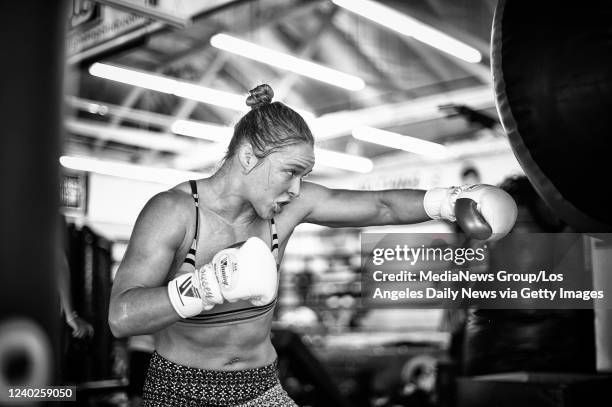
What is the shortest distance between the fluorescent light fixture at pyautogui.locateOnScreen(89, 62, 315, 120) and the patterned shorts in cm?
314

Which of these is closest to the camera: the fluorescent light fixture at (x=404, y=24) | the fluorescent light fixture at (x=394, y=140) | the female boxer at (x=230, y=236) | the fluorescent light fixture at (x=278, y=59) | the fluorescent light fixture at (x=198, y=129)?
the female boxer at (x=230, y=236)

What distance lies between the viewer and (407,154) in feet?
35.7

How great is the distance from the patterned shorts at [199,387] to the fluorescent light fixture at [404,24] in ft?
11.2

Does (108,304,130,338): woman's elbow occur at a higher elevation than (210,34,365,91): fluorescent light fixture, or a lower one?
lower

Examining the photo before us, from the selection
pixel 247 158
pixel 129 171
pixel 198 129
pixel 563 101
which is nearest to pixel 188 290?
pixel 247 158

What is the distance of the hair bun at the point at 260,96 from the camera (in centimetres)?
196

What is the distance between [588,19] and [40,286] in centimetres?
185

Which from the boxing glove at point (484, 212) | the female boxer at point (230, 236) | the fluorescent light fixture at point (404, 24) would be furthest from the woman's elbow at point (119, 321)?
the fluorescent light fixture at point (404, 24)

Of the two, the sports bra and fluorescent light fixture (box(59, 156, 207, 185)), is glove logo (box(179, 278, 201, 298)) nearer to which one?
the sports bra

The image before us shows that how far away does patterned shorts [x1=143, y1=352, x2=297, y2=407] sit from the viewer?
184cm

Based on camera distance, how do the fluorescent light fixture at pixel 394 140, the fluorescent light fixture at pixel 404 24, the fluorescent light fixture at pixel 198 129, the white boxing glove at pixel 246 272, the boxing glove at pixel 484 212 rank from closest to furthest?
the white boxing glove at pixel 246 272 → the boxing glove at pixel 484 212 → the fluorescent light fixture at pixel 404 24 → the fluorescent light fixture at pixel 198 129 → the fluorescent light fixture at pixel 394 140

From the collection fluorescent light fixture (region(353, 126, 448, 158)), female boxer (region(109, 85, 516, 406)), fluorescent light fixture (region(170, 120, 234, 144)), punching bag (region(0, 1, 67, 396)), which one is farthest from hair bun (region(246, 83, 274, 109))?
fluorescent light fixture (region(353, 126, 448, 158))

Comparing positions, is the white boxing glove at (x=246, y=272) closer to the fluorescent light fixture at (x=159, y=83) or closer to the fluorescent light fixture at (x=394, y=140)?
the fluorescent light fixture at (x=159, y=83)

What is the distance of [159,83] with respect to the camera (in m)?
5.76
